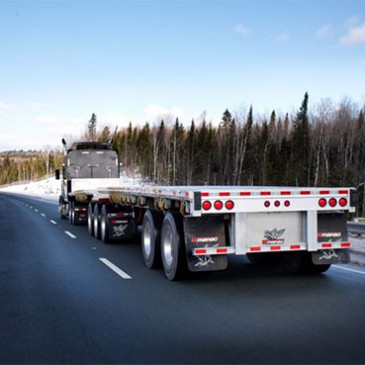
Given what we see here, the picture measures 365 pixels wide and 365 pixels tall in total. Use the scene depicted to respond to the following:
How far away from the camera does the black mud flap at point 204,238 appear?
7098 millimetres

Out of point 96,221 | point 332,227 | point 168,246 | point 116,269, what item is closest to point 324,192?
point 332,227

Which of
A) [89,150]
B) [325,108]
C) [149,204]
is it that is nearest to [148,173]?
[325,108]

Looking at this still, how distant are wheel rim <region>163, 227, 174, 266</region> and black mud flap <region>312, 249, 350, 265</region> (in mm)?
2290

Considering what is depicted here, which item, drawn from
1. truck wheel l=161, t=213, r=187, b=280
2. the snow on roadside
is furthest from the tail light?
the snow on roadside

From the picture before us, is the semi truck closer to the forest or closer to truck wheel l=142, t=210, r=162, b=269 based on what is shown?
truck wheel l=142, t=210, r=162, b=269

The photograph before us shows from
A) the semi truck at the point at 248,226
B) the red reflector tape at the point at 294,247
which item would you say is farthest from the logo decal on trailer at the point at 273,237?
the red reflector tape at the point at 294,247

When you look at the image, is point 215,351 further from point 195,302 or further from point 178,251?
point 178,251

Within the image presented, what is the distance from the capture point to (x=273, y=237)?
24.0 ft

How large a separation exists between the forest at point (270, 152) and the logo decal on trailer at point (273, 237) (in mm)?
46205

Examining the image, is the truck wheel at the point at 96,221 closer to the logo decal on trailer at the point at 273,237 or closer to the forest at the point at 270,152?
the logo decal on trailer at the point at 273,237

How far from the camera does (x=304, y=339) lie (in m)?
4.82

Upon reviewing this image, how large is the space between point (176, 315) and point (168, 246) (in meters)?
2.35

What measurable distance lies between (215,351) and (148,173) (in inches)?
3205

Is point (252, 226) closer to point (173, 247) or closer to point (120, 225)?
point (173, 247)
